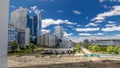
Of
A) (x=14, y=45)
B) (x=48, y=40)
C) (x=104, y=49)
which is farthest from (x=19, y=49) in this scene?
(x=104, y=49)

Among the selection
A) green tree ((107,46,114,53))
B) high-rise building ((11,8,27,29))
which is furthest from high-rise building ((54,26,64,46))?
green tree ((107,46,114,53))

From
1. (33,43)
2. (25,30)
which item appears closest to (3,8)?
(33,43)

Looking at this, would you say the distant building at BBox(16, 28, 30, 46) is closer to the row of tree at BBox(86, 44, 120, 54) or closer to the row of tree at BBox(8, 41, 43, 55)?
the row of tree at BBox(8, 41, 43, 55)

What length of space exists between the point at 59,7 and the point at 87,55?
302cm

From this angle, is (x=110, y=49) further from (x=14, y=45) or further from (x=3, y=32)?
(x=3, y=32)

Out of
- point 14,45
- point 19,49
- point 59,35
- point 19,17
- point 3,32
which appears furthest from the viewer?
point 19,17

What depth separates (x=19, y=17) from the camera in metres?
9.93

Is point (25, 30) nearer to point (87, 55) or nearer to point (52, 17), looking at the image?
point (52, 17)

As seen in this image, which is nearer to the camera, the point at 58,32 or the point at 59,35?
the point at 59,35

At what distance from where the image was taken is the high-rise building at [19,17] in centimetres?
991

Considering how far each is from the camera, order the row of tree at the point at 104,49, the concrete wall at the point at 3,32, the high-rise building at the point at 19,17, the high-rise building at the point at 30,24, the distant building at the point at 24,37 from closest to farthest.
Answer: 1. the concrete wall at the point at 3,32
2. the high-rise building at the point at 30,24
3. the distant building at the point at 24,37
4. the row of tree at the point at 104,49
5. the high-rise building at the point at 19,17

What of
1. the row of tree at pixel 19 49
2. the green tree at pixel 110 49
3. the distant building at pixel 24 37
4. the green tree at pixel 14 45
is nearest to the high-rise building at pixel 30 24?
the distant building at pixel 24 37

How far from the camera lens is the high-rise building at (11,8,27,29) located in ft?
32.5

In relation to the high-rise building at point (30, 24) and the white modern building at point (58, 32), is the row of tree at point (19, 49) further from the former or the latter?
the white modern building at point (58, 32)
